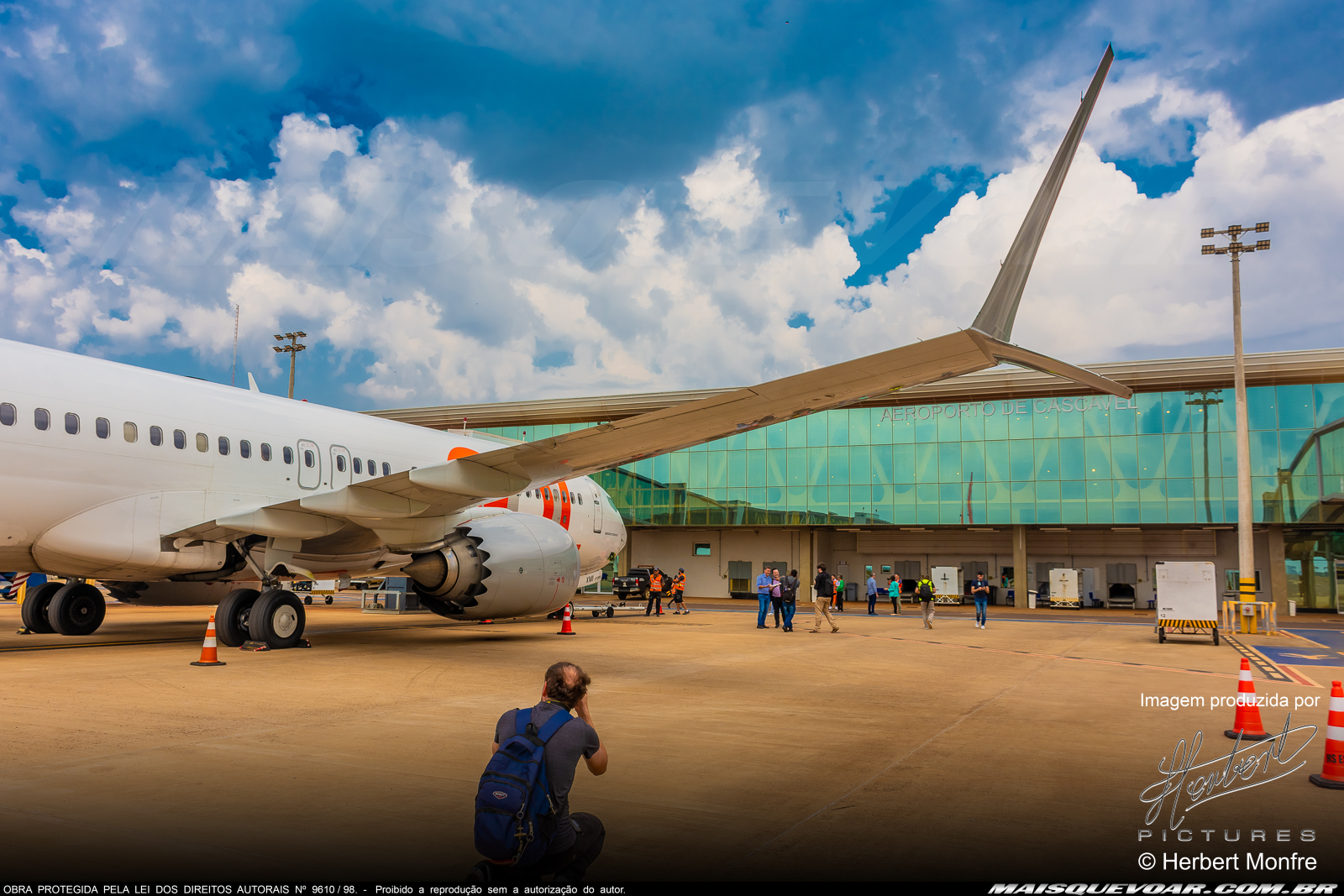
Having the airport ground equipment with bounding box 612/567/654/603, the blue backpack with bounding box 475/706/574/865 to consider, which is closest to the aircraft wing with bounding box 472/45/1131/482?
the blue backpack with bounding box 475/706/574/865

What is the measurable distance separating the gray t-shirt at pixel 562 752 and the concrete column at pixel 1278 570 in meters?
40.0

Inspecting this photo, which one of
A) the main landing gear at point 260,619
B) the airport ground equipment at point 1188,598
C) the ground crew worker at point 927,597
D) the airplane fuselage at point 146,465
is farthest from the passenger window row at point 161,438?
the airport ground equipment at point 1188,598

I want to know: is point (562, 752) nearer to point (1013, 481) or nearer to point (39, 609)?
point (39, 609)

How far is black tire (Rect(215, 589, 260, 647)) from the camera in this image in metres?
→ 12.7

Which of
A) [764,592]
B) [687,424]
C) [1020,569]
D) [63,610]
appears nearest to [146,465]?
[63,610]

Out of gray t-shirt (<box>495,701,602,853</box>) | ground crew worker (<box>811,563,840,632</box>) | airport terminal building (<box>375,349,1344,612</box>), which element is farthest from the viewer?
airport terminal building (<box>375,349,1344,612</box>)

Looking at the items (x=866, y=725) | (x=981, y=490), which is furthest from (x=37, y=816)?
(x=981, y=490)

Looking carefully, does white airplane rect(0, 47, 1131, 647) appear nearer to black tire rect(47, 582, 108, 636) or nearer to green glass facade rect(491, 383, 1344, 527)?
black tire rect(47, 582, 108, 636)

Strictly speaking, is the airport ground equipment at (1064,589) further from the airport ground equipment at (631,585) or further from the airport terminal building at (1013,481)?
the airport ground equipment at (631,585)

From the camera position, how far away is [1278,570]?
35969 mm

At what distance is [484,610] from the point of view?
13.9 meters

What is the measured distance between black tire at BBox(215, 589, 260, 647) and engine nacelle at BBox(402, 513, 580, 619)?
232 cm

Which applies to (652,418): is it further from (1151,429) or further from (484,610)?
(1151,429)

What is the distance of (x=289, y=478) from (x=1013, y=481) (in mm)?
33124
